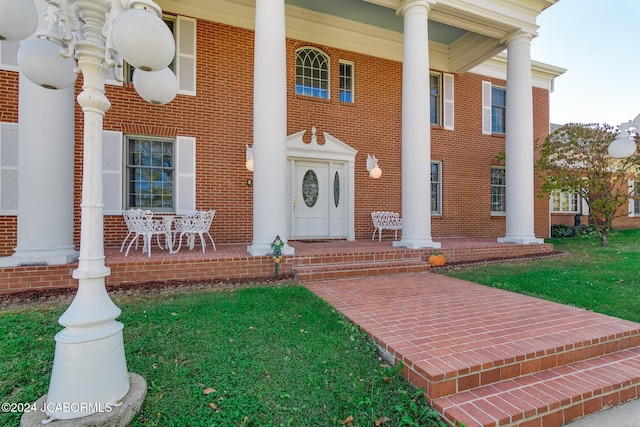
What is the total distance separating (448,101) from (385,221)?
15.5 feet

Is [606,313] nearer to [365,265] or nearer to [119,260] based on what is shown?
[365,265]

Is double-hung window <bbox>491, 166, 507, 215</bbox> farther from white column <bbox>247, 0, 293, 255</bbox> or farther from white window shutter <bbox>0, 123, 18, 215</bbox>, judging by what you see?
white window shutter <bbox>0, 123, 18, 215</bbox>

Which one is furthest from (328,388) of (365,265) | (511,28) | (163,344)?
(511,28)

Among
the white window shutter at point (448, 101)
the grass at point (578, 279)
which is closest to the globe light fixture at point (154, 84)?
the grass at point (578, 279)

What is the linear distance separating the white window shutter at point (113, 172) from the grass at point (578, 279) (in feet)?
23.0

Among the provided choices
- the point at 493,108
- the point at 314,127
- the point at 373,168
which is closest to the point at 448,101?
the point at 493,108

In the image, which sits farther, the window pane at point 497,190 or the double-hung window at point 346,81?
the window pane at point 497,190

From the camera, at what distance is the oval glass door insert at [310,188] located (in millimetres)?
8820

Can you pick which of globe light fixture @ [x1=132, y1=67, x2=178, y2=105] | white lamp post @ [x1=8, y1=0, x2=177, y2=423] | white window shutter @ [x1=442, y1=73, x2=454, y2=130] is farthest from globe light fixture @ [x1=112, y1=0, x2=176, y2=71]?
white window shutter @ [x1=442, y1=73, x2=454, y2=130]

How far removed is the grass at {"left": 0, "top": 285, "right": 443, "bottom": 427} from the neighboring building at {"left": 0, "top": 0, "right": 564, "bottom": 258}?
86.1 inches

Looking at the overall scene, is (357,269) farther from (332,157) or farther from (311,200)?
(332,157)

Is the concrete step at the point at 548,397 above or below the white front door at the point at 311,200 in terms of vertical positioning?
below

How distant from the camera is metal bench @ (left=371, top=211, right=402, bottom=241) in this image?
917 cm

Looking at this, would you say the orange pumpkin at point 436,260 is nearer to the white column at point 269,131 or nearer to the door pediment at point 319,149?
the white column at point 269,131
